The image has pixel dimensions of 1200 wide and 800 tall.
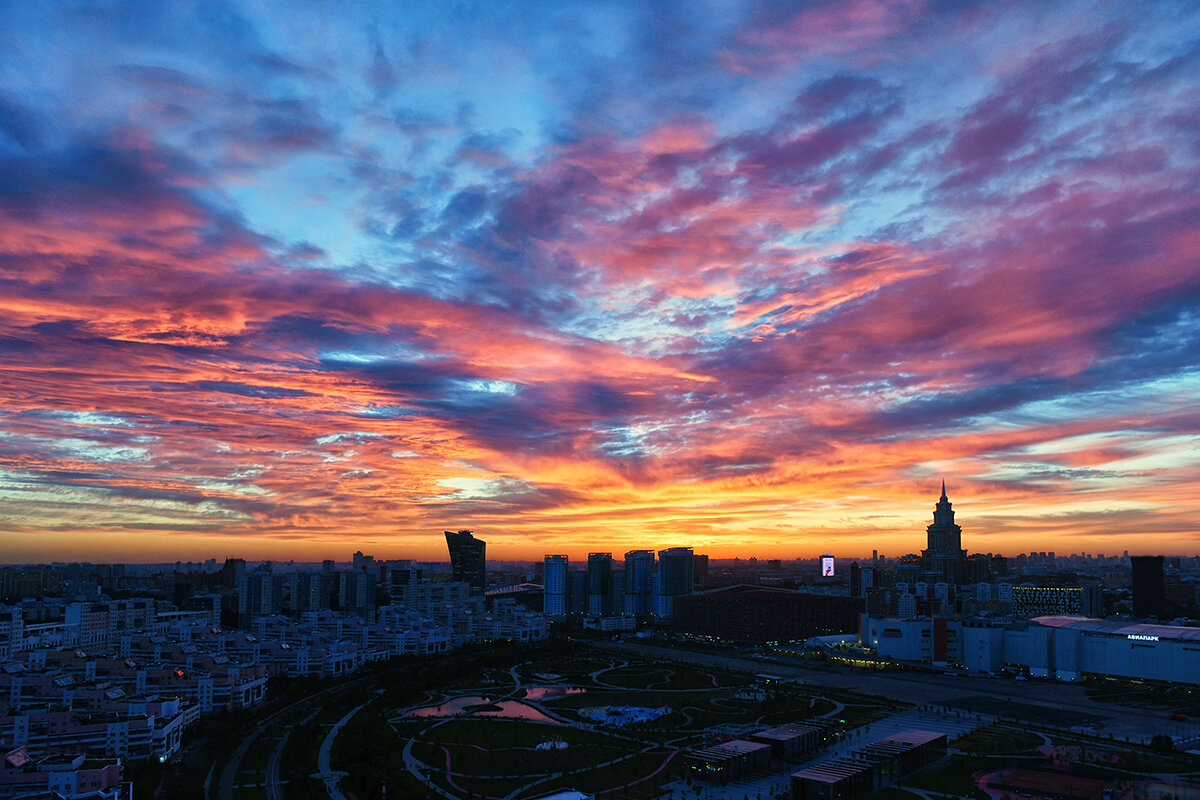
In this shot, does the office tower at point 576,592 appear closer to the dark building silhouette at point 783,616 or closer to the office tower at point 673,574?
the office tower at point 673,574

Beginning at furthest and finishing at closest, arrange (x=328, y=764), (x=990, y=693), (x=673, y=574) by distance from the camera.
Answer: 1. (x=673, y=574)
2. (x=990, y=693)
3. (x=328, y=764)

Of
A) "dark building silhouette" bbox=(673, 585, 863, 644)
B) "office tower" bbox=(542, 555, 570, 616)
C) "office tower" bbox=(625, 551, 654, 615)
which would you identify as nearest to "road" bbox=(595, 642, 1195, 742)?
"dark building silhouette" bbox=(673, 585, 863, 644)

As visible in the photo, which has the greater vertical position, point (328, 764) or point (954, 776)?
point (954, 776)

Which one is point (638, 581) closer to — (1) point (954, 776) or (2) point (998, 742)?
(2) point (998, 742)

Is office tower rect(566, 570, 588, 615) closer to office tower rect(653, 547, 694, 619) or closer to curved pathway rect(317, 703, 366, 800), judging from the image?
office tower rect(653, 547, 694, 619)

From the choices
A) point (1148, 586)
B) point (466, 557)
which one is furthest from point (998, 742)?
point (466, 557)
